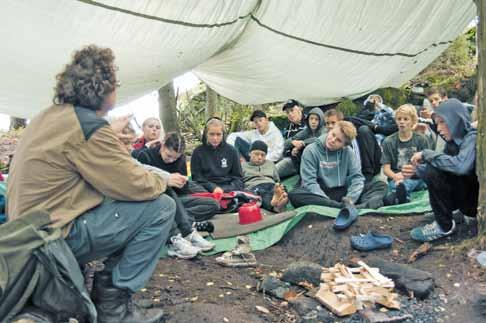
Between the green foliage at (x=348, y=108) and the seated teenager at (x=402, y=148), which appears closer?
the seated teenager at (x=402, y=148)

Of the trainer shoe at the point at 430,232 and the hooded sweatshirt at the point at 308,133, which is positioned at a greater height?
the hooded sweatshirt at the point at 308,133

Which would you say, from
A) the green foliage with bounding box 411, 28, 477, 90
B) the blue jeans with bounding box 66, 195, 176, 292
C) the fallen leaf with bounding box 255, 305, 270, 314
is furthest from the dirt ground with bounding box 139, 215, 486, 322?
the green foliage with bounding box 411, 28, 477, 90

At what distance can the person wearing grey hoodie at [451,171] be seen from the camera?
10.8ft

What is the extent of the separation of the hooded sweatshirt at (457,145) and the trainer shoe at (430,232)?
39cm

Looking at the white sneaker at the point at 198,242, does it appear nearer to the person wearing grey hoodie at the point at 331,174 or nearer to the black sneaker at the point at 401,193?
the person wearing grey hoodie at the point at 331,174

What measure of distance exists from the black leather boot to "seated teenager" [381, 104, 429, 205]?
299cm

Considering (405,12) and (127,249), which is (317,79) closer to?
(405,12)

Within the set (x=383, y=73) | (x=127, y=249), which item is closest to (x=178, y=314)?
(x=127, y=249)


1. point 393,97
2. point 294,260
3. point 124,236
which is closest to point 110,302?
point 124,236

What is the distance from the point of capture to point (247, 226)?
4.19 meters

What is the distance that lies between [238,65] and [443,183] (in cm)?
228

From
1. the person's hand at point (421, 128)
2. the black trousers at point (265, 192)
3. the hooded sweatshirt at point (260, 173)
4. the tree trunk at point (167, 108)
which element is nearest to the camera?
the black trousers at point (265, 192)

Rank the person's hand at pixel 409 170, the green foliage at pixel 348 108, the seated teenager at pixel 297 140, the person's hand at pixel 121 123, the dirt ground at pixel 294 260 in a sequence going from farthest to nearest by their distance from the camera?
the green foliage at pixel 348 108
the seated teenager at pixel 297 140
the person's hand at pixel 409 170
the person's hand at pixel 121 123
the dirt ground at pixel 294 260

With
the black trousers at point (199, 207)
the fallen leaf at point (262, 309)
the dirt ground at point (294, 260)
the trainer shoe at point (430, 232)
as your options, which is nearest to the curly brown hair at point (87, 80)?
the dirt ground at point (294, 260)
